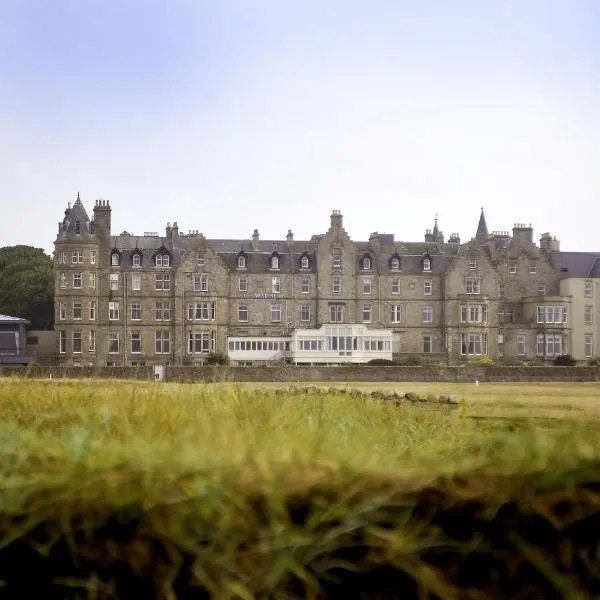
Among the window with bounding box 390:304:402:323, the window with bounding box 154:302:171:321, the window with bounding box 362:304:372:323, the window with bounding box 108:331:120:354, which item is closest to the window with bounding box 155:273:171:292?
the window with bounding box 154:302:171:321

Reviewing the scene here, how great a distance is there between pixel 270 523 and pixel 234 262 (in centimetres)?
7529

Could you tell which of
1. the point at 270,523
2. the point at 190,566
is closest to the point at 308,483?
the point at 270,523

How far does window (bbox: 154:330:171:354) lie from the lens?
252 ft

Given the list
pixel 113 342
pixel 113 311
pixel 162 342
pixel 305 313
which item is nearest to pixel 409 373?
pixel 305 313

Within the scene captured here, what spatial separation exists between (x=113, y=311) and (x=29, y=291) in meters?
19.9

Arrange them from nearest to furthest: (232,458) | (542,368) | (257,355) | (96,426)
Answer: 1. (232,458)
2. (96,426)
3. (542,368)
4. (257,355)

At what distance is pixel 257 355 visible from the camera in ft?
250

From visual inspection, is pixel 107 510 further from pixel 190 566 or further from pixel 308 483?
pixel 308 483

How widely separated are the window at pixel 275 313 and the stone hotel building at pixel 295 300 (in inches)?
3.2

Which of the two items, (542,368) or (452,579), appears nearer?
(452,579)

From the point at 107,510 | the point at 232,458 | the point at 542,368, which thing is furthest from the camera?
the point at 542,368

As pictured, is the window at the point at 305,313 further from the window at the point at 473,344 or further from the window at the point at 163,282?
the window at the point at 473,344

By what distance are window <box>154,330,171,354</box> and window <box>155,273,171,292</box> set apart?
3436 millimetres

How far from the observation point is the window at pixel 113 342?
7652cm
